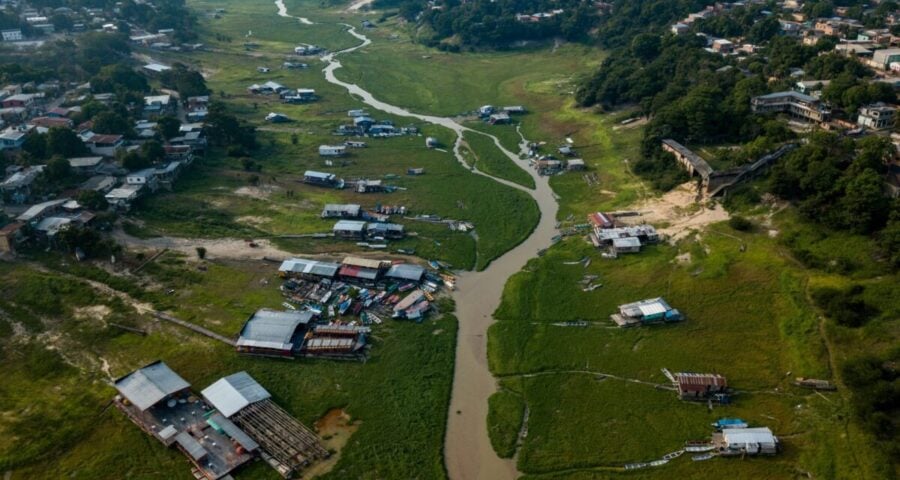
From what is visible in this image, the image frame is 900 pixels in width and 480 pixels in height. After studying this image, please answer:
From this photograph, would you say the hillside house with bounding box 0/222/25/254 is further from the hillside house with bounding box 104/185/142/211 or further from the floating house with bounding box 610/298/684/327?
the floating house with bounding box 610/298/684/327

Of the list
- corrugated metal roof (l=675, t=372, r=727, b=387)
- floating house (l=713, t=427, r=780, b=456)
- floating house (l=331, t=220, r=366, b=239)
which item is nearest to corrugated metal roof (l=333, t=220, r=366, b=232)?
floating house (l=331, t=220, r=366, b=239)

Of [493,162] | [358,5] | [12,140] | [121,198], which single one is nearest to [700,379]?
[493,162]

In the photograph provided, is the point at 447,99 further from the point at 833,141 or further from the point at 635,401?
the point at 635,401

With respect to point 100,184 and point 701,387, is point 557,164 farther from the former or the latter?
point 100,184

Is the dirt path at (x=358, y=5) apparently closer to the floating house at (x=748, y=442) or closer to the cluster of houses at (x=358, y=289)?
the cluster of houses at (x=358, y=289)

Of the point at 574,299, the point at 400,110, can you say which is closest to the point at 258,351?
the point at 574,299
